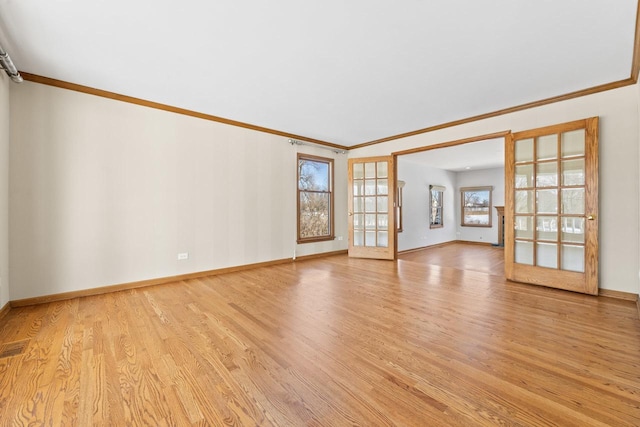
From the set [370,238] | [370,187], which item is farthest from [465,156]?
[370,238]

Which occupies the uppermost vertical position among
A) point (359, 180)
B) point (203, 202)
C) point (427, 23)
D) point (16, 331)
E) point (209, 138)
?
point (427, 23)

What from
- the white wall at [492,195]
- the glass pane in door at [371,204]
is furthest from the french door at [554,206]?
the white wall at [492,195]

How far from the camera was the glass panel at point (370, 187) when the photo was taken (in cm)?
588

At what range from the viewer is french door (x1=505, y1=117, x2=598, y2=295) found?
331 cm

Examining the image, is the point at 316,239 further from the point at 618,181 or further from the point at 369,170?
the point at 618,181

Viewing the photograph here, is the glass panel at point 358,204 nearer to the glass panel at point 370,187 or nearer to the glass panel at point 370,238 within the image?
the glass panel at point 370,187

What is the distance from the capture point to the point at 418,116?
439cm

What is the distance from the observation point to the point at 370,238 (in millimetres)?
5926

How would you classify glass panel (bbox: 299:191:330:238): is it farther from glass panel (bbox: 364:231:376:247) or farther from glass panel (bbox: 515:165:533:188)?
glass panel (bbox: 515:165:533:188)

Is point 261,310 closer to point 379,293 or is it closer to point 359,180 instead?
point 379,293

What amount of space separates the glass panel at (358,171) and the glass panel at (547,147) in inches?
122

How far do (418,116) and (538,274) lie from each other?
9.54ft

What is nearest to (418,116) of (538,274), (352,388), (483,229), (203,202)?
(538,274)

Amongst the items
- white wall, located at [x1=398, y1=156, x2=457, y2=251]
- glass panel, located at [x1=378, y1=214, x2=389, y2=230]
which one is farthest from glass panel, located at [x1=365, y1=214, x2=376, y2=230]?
white wall, located at [x1=398, y1=156, x2=457, y2=251]
